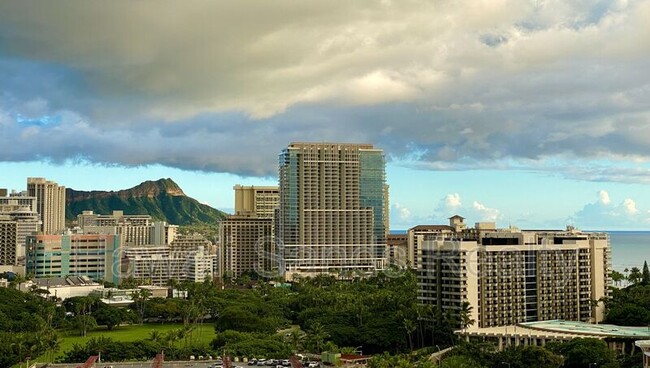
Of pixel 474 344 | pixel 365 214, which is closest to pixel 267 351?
pixel 474 344

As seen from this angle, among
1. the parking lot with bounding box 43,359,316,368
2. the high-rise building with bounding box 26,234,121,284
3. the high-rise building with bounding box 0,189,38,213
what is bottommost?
the parking lot with bounding box 43,359,316,368

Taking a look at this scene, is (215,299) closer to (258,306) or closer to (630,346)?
(258,306)

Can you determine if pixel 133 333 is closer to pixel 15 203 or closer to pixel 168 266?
pixel 168 266

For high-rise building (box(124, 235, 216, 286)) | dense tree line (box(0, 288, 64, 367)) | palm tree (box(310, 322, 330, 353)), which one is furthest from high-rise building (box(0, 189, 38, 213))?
palm tree (box(310, 322, 330, 353))

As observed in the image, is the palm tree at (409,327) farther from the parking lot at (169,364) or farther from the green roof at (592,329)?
the parking lot at (169,364)

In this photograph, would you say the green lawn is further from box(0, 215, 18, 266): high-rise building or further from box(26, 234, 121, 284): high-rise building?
box(0, 215, 18, 266): high-rise building

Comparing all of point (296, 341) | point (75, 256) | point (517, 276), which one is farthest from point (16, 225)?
point (517, 276)
